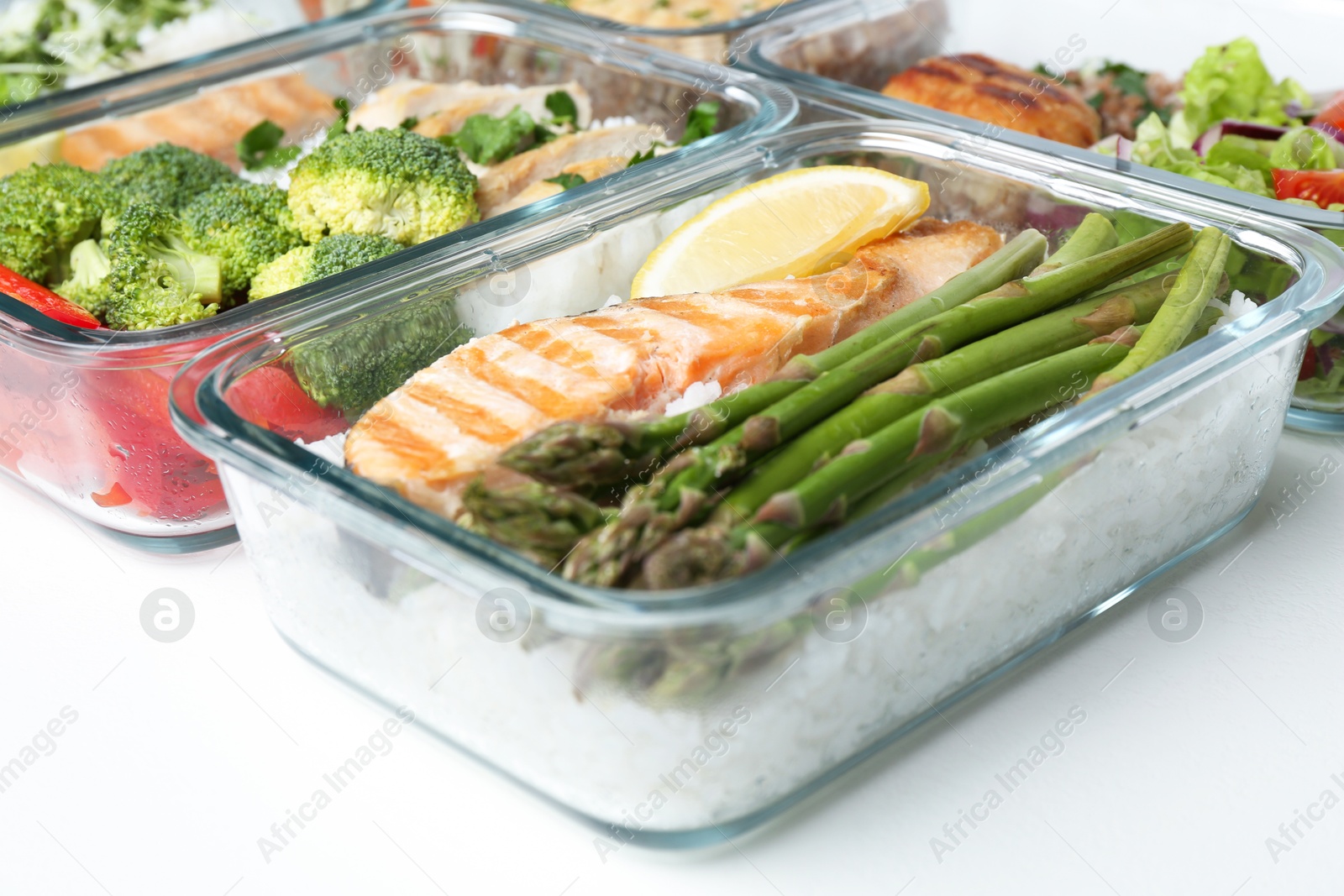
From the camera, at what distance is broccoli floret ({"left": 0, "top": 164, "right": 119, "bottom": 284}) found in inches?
78.3

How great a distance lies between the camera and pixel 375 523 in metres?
1.10

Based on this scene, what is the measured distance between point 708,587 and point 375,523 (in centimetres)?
33

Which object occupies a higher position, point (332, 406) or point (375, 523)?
point (375, 523)

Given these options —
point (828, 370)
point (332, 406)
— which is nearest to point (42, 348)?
point (332, 406)

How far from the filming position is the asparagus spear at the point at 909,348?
1.16 metres

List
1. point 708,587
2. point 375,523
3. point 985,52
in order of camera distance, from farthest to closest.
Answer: point 985,52 < point 375,523 < point 708,587

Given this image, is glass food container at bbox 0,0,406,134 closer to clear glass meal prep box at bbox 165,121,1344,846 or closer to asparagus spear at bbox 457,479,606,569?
clear glass meal prep box at bbox 165,121,1344,846

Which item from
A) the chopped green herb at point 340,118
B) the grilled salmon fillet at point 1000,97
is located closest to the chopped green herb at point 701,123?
the grilled salmon fillet at point 1000,97

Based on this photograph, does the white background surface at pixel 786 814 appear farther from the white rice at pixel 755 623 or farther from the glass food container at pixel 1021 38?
the glass food container at pixel 1021 38

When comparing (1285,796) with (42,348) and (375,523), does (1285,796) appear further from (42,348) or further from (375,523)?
(42,348)

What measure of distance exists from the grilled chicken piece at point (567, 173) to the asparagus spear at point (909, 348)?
0.88m

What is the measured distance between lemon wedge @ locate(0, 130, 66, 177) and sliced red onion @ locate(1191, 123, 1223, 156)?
7.58 feet

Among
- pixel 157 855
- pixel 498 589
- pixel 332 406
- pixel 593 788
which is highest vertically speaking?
pixel 498 589

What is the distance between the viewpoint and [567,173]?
87.5 inches
